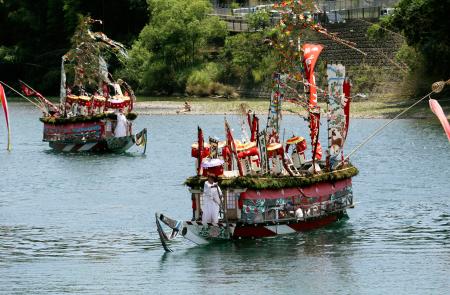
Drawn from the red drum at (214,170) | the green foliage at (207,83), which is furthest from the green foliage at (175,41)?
the red drum at (214,170)

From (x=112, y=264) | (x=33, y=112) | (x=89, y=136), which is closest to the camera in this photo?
(x=112, y=264)

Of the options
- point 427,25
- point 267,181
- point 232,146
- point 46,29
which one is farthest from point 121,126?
point 46,29

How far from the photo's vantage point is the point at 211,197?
130 feet

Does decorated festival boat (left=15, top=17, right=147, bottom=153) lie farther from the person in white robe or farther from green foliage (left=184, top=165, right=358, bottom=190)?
green foliage (left=184, top=165, right=358, bottom=190)

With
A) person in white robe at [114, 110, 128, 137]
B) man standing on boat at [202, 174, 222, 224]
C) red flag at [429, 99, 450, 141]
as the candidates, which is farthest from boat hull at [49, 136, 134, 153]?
red flag at [429, 99, 450, 141]

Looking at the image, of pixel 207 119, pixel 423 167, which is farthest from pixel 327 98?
pixel 207 119

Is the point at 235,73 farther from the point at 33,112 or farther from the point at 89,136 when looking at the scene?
the point at 89,136

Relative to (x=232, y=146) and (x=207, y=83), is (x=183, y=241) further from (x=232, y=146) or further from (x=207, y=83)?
(x=207, y=83)

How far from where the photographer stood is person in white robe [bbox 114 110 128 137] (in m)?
74.4

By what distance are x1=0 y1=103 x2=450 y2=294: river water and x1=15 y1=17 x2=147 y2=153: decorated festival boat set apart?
4.38 metres

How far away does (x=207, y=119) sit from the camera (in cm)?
9969

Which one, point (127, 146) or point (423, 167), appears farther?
point (127, 146)

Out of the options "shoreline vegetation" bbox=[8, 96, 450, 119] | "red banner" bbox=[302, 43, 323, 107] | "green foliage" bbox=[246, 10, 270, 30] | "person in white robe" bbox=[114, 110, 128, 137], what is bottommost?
"shoreline vegetation" bbox=[8, 96, 450, 119]

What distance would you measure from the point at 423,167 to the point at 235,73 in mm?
56648
